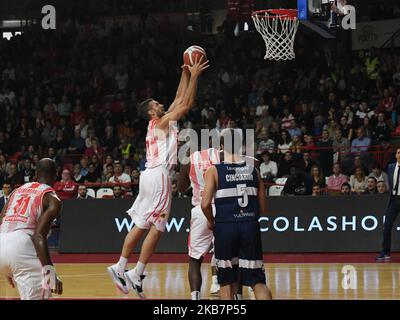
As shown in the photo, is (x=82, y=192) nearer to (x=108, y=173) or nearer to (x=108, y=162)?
(x=108, y=173)

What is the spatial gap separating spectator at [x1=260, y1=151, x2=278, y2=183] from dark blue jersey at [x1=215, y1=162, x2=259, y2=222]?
1042 centimetres

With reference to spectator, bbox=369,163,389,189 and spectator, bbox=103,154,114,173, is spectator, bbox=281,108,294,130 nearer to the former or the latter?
spectator, bbox=369,163,389,189

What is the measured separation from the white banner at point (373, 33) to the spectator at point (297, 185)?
29.3 feet

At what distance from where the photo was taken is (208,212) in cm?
906

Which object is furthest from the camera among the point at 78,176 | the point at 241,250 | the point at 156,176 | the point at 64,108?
the point at 64,108

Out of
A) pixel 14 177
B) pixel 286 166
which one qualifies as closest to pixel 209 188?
pixel 286 166

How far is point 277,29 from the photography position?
17.4m

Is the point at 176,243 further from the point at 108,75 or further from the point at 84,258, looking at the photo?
the point at 108,75

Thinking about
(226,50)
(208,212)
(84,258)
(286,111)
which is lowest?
(84,258)

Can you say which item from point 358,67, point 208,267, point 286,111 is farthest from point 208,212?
point 358,67

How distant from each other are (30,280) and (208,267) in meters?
7.50

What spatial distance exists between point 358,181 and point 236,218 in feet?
33.0

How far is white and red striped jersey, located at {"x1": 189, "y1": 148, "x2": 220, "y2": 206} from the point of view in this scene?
10844 mm

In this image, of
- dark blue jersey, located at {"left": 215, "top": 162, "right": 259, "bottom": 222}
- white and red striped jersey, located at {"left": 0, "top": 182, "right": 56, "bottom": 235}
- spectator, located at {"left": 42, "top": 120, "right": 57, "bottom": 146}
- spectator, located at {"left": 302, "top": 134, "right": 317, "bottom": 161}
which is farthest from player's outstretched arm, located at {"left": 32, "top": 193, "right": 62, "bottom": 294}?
spectator, located at {"left": 42, "top": 120, "right": 57, "bottom": 146}
